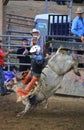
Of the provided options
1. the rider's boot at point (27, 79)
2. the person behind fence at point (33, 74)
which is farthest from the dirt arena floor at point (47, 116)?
the rider's boot at point (27, 79)

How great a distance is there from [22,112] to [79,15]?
3610mm

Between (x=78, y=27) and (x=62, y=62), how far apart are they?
3.19 meters

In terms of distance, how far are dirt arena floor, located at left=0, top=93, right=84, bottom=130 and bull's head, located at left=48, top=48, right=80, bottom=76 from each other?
988 mm

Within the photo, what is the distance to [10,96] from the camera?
44.1 ft

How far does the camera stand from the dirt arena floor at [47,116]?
29.9 ft

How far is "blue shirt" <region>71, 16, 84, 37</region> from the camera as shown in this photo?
12.4m

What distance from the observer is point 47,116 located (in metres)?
10.3

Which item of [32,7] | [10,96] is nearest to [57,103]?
[10,96]

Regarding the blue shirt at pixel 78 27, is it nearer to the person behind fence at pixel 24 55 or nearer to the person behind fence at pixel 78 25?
the person behind fence at pixel 78 25

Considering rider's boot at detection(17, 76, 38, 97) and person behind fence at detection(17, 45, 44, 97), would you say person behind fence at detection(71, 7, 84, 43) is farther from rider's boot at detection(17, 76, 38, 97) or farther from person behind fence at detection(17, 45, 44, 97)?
rider's boot at detection(17, 76, 38, 97)

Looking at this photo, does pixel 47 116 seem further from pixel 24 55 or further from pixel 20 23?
pixel 20 23

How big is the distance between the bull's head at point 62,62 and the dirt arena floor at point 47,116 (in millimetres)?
988

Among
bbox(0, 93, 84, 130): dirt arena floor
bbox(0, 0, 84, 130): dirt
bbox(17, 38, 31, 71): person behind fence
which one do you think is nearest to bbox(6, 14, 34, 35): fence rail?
bbox(17, 38, 31, 71): person behind fence

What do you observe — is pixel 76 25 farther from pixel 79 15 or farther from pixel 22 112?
pixel 22 112
